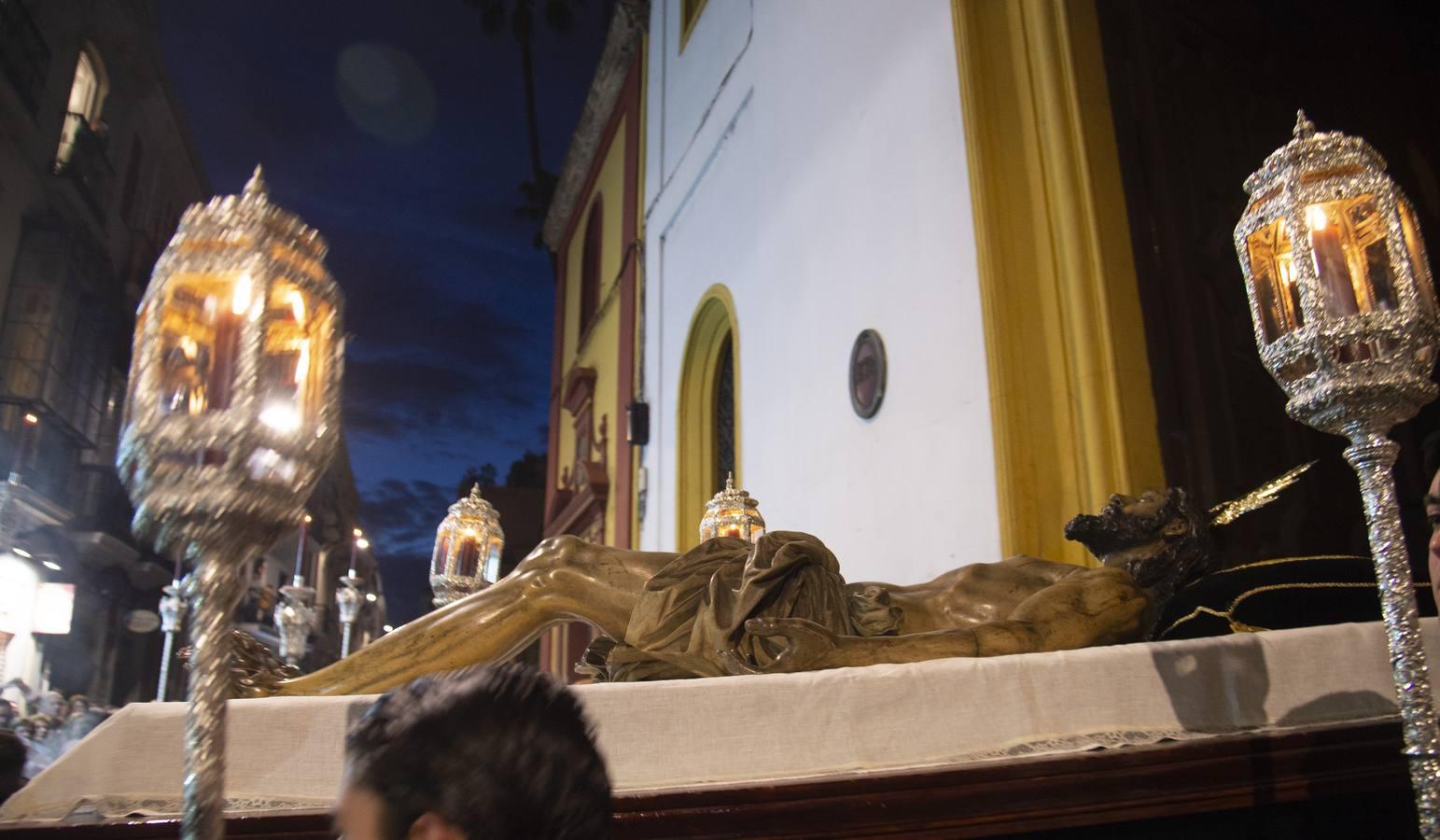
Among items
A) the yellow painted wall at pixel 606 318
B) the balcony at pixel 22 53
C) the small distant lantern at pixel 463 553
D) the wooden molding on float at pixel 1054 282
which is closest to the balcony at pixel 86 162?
the balcony at pixel 22 53

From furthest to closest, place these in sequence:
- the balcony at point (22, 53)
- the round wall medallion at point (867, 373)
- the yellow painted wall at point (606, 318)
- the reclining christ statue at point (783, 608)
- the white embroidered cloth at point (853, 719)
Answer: the yellow painted wall at point (606, 318) < the balcony at point (22, 53) < the round wall medallion at point (867, 373) < the reclining christ statue at point (783, 608) < the white embroidered cloth at point (853, 719)

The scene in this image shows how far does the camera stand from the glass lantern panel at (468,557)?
153 inches

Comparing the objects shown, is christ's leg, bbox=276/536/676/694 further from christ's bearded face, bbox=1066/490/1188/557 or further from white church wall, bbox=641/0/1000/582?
white church wall, bbox=641/0/1000/582

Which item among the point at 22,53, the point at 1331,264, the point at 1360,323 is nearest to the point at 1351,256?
the point at 1331,264

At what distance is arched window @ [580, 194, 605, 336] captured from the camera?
10.9m

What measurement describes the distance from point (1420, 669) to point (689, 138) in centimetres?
685

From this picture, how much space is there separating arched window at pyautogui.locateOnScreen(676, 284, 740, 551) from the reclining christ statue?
4.60 m

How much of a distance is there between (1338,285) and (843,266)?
3.30m

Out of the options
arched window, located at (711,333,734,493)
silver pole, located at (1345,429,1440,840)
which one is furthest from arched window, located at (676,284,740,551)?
silver pole, located at (1345,429,1440,840)

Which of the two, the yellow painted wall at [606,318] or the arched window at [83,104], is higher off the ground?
the arched window at [83,104]

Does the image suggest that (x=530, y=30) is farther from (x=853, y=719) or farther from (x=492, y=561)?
(x=853, y=719)

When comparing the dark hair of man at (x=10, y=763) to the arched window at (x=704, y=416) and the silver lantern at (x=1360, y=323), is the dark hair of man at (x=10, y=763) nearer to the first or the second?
the silver lantern at (x=1360, y=323)

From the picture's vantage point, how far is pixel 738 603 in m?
2.06

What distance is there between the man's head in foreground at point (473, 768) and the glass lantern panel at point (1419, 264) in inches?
54.6
